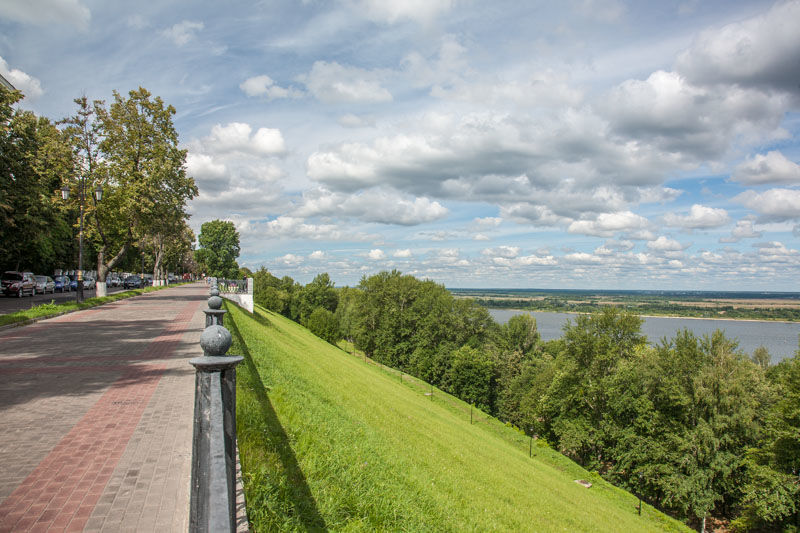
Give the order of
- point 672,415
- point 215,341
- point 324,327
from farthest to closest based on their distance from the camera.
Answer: point 324,327
point 672,415
point 215,341

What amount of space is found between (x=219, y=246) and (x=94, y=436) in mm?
66743

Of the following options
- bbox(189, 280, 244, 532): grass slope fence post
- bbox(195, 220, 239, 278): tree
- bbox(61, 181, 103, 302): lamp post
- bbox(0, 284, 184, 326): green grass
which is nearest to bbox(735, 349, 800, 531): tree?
bbox(189, 280, 244, 532): grass slope fence post

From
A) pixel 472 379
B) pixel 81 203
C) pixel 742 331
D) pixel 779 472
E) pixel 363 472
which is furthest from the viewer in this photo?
pixel 742 331

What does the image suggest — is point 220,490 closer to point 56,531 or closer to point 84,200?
point 56,531

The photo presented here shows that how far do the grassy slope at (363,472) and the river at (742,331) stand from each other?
66.2 ft

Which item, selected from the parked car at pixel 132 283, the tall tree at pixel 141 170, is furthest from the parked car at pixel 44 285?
the parked car at pixel 132 283

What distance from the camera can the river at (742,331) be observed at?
266 ft

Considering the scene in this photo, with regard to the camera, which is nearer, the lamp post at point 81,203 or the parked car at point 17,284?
the lamp post at point 81,203

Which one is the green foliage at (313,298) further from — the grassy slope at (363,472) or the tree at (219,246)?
the grassy slope at (363,472)

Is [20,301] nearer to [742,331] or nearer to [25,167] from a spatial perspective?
[25,167]

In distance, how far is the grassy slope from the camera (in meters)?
5.40

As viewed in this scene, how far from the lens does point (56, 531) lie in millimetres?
3434

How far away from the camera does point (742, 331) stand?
12456cm

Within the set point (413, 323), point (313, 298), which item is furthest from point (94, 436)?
point (313, 298)
